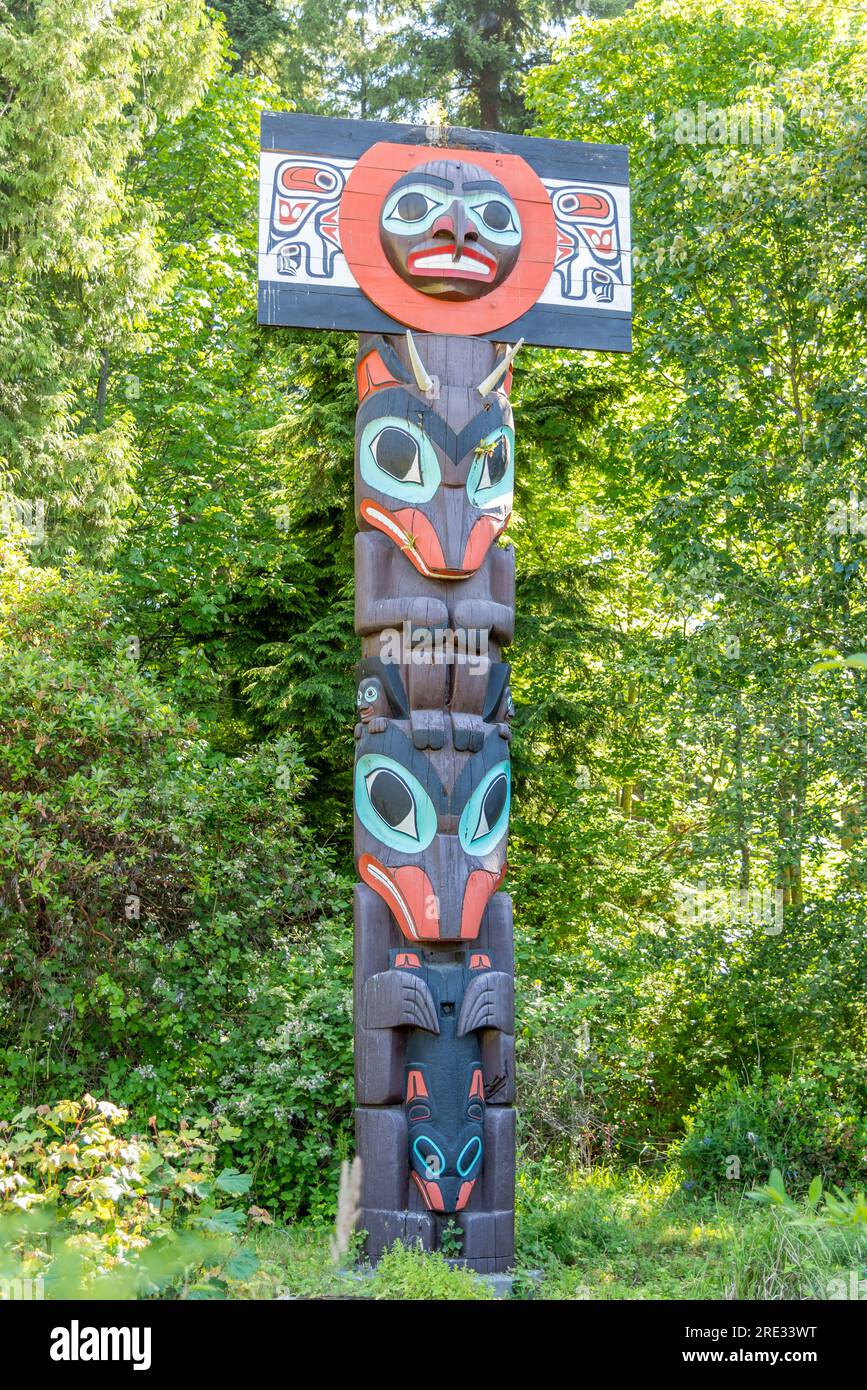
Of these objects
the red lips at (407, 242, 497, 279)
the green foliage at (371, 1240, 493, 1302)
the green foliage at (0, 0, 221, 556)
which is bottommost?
the green foliage at (371, 1240, 493, 1302)

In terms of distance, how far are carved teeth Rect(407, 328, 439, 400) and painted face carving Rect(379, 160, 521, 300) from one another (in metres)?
0.54

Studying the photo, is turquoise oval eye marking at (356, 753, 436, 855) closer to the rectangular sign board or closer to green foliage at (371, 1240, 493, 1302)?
green foliage at (371, 1240, 493, 1302)

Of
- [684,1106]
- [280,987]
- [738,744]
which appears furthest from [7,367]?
[684,1106]

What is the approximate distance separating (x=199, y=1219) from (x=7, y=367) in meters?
9.11

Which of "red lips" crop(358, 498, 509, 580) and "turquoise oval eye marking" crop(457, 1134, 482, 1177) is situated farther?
"red lips" crop(358, 498, 509, 580)

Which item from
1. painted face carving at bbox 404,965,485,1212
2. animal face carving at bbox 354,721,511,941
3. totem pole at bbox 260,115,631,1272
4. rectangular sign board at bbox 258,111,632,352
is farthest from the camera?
rectangular sign board at bbox 258,111,632,352

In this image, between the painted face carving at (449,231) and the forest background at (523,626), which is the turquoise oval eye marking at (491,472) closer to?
the painted face carving at (449,231)

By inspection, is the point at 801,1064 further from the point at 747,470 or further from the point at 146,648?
the point at 146,648

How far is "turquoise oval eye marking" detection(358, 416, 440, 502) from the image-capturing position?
6641 mm

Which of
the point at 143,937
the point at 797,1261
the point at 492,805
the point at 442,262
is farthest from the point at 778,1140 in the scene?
the point at 442,262

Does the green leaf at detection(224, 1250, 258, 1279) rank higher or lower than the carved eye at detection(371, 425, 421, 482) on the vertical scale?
lower

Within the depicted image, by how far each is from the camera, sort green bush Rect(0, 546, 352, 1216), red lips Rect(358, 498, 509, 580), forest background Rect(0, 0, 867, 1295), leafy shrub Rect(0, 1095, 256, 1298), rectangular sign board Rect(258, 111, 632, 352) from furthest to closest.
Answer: forest background Rect(0, 0, 867, 1295) < green bush Rect(0, 546, 352, 1216) < rectangular sign board Rect(258, 111, 632, 352) < red lips Rect(358, 498, 509, 580) < leafy shrub Rect(0, 1095, 256, 1298)

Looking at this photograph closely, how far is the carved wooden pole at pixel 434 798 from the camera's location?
603cm

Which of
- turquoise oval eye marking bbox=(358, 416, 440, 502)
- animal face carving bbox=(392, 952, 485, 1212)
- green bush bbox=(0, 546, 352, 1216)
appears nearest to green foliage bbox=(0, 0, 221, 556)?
green bush bbox=(0, 546, 352, 1216)
